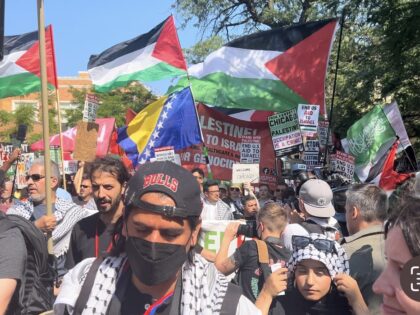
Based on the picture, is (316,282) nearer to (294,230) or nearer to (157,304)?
(294,230)

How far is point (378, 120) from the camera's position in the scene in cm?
1051

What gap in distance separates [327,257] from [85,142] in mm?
4736

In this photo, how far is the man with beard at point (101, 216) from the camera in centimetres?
428

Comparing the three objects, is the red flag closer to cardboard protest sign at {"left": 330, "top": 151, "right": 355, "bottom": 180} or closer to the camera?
cardboard protest sign at {"left": 330, "top": 151, "right": 355, "bottom": 180}

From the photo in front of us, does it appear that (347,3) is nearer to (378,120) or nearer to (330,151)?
(330,151)

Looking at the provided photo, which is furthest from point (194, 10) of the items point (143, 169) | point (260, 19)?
point (143, 169)

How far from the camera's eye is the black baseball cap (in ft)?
7.20

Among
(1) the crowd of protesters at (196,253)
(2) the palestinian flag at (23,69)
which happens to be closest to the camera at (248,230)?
(1) the crowd of protesters at (196,253)

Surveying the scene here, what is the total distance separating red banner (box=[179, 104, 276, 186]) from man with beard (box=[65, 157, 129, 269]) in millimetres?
5782

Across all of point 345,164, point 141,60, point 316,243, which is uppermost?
point 141,60

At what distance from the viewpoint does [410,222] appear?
5.24 ft

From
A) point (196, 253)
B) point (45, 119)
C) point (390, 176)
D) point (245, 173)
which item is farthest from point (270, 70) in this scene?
point (196, 253)

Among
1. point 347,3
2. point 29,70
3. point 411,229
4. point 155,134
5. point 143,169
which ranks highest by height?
point 347,3

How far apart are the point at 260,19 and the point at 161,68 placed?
1521cm
